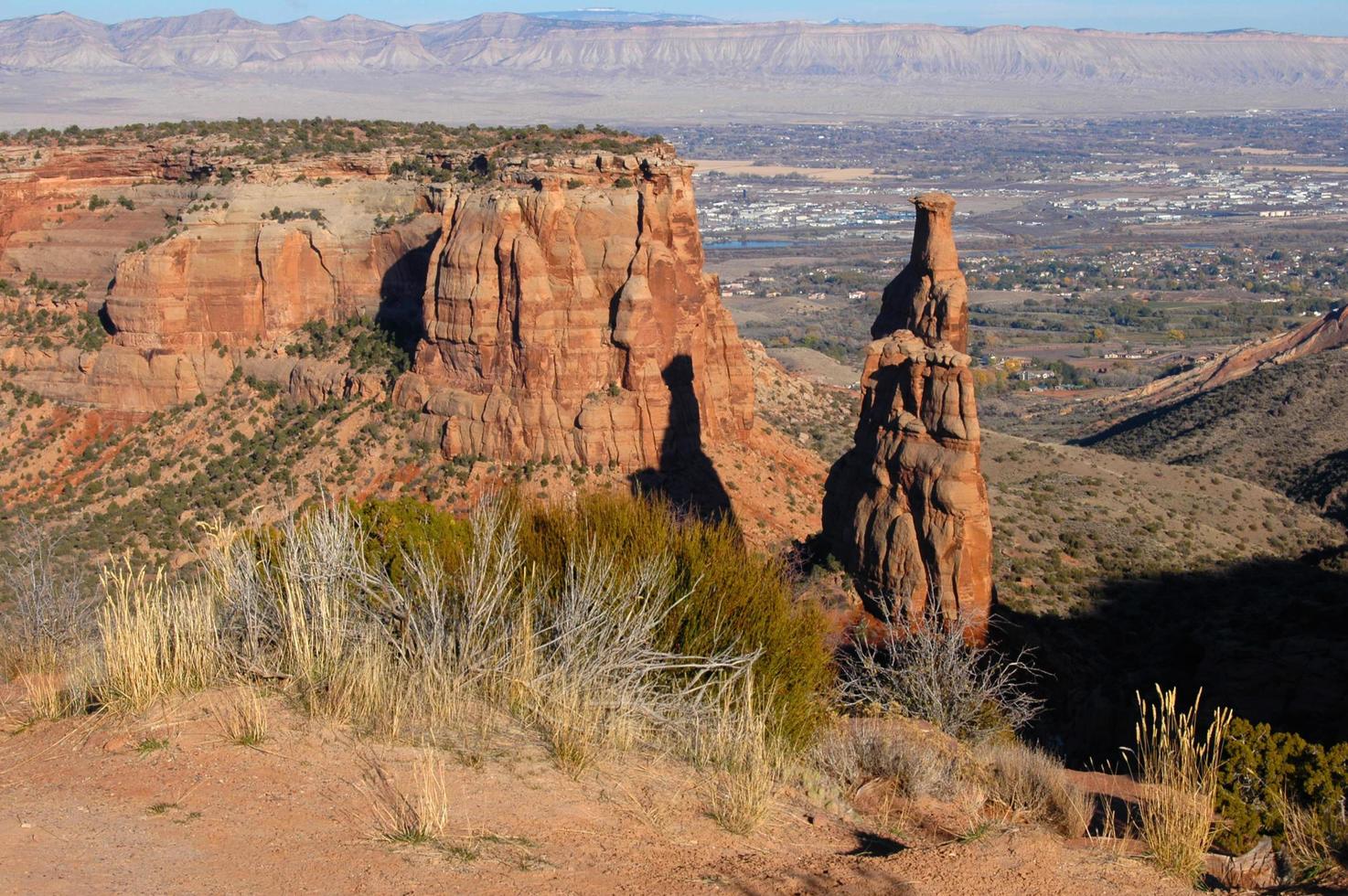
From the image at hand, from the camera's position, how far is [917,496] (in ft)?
93.7

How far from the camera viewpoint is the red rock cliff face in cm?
3653

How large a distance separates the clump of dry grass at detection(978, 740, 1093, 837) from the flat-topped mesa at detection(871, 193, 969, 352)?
849 inches

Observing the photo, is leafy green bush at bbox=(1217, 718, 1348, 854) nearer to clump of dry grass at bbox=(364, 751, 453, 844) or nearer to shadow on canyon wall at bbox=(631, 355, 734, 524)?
clump of dry grass at bbox=(364, 751, 453, 844)

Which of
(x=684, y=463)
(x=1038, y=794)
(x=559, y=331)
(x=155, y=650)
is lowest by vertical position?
(x=684, y=463)

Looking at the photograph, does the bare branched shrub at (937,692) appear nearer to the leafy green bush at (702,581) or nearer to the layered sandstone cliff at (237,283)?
the leafy green bush at (702,581)

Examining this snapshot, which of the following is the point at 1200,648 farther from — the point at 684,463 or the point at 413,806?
the point at 413,806

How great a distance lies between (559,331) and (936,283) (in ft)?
33.7

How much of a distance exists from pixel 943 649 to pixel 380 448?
19.4m

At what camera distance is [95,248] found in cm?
4569

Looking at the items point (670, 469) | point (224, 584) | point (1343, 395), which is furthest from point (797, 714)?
point (1343, 395)

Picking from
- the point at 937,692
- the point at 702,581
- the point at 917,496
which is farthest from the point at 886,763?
the point at 917,496

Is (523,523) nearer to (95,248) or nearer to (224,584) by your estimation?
(224,584)

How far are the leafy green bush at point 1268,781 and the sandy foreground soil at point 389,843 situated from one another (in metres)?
2.96

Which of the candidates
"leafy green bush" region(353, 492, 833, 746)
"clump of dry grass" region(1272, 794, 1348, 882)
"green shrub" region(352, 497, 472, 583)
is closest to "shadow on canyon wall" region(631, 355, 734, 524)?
"green shrub" region(352, 497, 472, 583)
